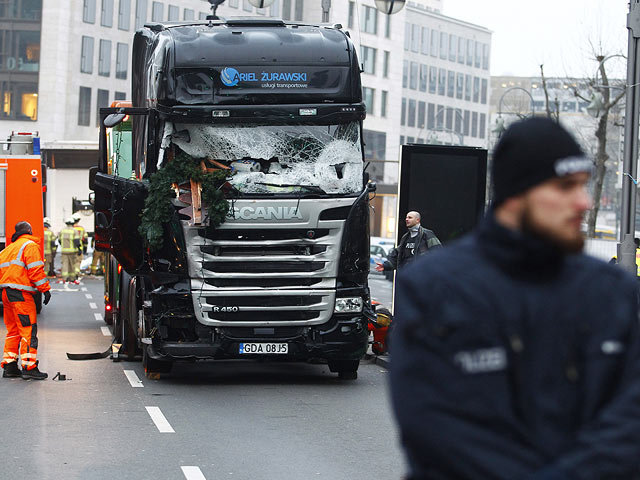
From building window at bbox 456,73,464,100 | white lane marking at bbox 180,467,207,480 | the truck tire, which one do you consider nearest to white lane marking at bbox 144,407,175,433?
white lane marking at bbox 180,467,207,480

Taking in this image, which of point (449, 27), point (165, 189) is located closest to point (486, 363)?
point (165, 189)

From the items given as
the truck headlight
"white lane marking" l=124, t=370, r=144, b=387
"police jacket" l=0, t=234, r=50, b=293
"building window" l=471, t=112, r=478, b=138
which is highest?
"building window" l=471, t=112, r=478, b=138

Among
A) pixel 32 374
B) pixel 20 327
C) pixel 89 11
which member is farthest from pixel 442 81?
pixel 32 374

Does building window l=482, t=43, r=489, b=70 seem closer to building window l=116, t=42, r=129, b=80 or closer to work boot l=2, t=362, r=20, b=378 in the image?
building window l=116, t=42, r=129, b=80

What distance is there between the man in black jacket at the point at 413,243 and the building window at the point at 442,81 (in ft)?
312

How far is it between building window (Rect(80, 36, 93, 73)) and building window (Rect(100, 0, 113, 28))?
1649 mm

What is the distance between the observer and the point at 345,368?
1427 centimetres

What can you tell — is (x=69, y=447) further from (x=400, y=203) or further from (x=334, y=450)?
(x=400, y=203)

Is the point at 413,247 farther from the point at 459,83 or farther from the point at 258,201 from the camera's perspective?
the point at 459,83

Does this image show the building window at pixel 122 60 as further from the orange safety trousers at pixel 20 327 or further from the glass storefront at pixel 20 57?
the orange safety trousers at pixel 20 327

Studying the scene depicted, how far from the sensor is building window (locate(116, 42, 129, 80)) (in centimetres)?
8131

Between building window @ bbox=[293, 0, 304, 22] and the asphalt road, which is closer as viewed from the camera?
the asphalt road

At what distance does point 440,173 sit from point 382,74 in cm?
8216

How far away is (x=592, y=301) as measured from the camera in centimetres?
274
